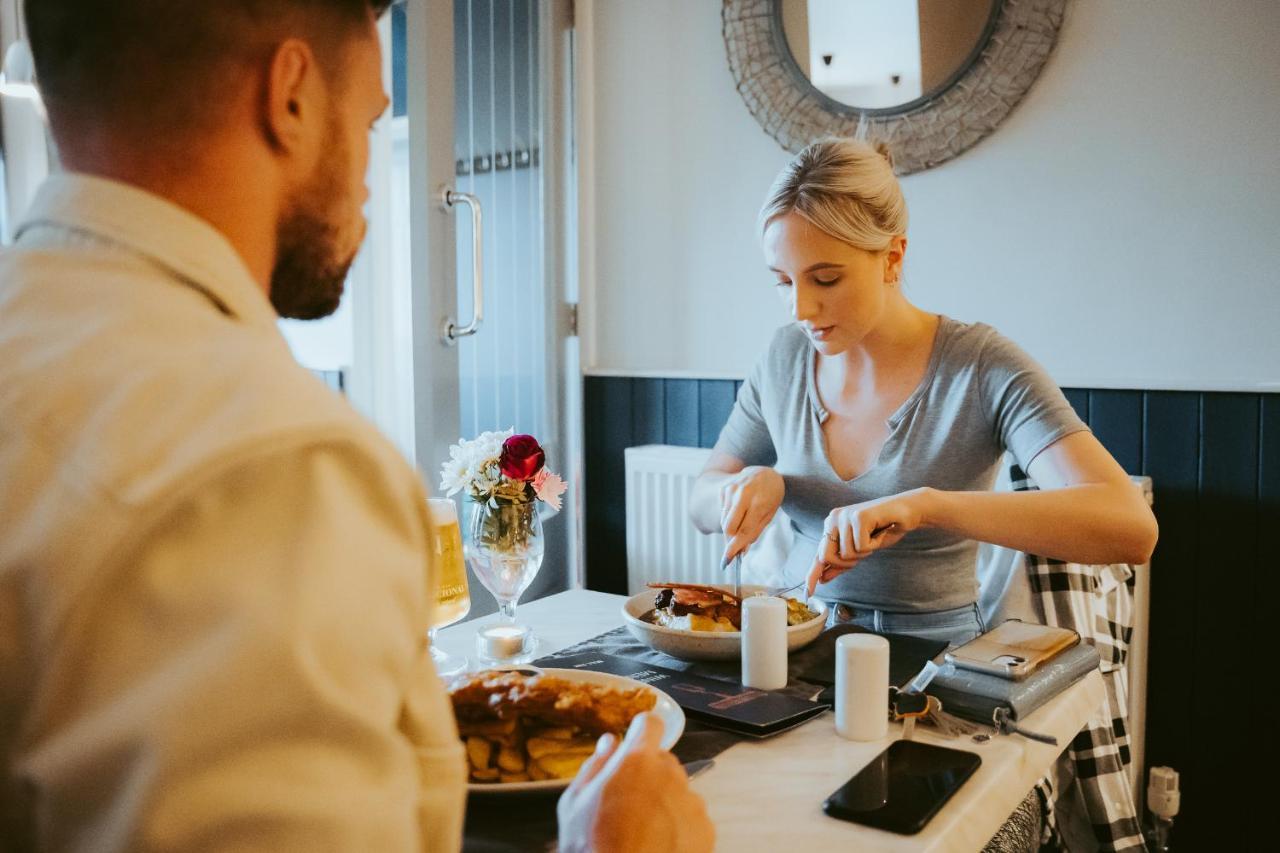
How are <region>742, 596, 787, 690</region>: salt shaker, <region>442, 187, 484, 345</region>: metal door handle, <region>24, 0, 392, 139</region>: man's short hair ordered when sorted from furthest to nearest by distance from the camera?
1. <region>442, 187, 484, 345</region>: metal door handle
2. <region>742, 596, 787, 690</region>: salt shaker
3. <region>24, 0, 392, 139</region>: man's short hair

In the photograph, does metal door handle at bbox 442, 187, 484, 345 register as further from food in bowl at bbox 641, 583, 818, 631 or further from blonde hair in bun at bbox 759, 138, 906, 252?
food in bowl at bbox 641, 583, 818, 631

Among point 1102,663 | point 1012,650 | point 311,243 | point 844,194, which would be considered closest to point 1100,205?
point 844,194

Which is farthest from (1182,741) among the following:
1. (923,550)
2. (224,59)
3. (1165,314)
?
(224,59)

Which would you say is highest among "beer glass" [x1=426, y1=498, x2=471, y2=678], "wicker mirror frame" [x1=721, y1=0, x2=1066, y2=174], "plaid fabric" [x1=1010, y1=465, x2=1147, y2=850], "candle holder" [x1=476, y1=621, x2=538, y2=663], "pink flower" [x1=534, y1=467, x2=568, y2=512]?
"wicker mirror frame" [x1=721, y1=0, x2=1066, y2=174]

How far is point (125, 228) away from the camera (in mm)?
490

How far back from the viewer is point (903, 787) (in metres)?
0.87

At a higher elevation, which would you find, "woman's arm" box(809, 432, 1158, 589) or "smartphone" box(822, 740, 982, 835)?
"woman's arm" box(809, 432, 1158, 589)

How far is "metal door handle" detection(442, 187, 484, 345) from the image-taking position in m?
2.56

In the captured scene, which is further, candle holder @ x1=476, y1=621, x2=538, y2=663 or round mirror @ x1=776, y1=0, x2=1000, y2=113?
round mirror @ x1=776, y1=0, x2=1000, y2=113

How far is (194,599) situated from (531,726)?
1.81 feet

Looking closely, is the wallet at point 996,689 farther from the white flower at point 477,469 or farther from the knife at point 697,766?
the white flower at point 477,469

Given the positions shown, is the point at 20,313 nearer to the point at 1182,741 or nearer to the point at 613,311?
the point at 1182,741

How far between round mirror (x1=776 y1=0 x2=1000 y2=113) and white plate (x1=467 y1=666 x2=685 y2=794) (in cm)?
188

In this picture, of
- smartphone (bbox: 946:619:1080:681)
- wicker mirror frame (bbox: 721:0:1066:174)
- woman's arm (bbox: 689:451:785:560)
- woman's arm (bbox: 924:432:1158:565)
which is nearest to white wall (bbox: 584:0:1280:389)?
wicker mirror frame (bbox: 721:0:1066:174)
